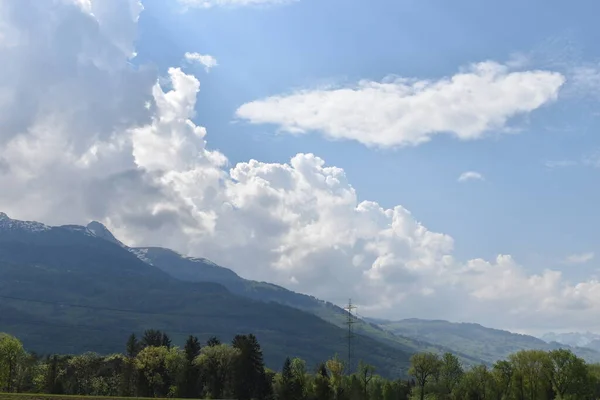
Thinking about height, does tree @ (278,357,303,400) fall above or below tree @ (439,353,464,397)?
below

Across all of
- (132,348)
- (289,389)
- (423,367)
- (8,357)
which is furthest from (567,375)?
(8,357)

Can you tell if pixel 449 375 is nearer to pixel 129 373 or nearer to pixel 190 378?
pixel 190 378

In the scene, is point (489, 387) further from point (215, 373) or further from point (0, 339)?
point (0, 339)

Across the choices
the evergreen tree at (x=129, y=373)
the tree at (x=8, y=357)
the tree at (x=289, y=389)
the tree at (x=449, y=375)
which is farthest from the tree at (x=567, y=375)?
the tree at (x=8, y=357)

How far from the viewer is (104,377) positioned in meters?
198

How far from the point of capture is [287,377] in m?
168

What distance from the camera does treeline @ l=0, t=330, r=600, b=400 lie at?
160m

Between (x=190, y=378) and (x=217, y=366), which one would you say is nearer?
(x=217, y=366)

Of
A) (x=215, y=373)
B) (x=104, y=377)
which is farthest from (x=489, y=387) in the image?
(x=104, y=377)

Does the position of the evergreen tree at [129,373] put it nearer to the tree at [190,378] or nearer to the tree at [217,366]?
the tree at [190,378]

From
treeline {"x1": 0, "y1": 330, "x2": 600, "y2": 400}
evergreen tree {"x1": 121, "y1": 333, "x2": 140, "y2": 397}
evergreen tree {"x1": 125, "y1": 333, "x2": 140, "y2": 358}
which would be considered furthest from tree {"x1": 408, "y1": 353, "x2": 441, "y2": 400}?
evergreen tree {"x1": 125, "y1": 333, "x2": 140, "y2": 358}

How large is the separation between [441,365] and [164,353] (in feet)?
265

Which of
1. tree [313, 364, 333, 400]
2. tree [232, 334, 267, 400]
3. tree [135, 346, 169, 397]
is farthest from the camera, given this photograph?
tree [135, 346, 169, 397]

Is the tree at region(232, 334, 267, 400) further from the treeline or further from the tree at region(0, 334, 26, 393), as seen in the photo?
the tree at region(0, 334, 26, 393)
